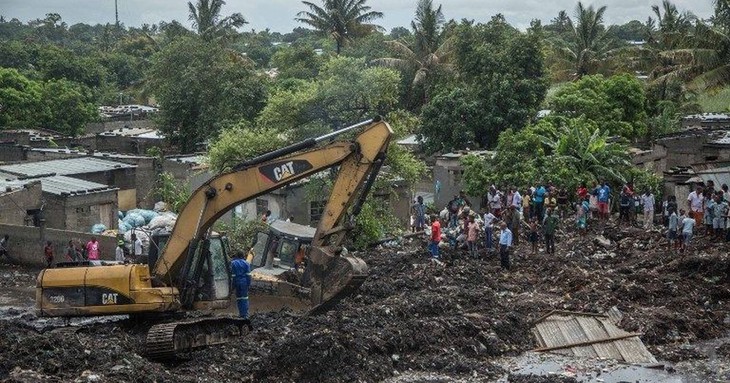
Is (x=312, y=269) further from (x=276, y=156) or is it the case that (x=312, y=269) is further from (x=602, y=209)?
(x=602, y=209)

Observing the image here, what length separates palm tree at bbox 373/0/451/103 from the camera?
164 ft

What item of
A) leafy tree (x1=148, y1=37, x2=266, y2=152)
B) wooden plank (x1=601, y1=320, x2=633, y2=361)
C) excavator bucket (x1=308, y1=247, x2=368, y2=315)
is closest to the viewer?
excavator bucket (x1=308, y1=247, x2=368, y2=315)

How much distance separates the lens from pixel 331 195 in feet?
51.3

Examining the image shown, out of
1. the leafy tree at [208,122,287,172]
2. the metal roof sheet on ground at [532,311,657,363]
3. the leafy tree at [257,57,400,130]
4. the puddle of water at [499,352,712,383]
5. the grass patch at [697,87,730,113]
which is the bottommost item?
the puddle of water at [499,352,712,383]

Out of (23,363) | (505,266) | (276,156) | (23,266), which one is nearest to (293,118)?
(23,266)

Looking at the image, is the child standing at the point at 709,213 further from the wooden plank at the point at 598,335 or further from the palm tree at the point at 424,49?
the palm tree at the point at 424,49

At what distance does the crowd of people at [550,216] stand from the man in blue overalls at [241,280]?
25.4 ft

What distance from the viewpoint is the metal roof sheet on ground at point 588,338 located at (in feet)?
55.2

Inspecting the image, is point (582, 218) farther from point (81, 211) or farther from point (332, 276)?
point (81, 211)

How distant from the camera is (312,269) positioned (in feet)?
50.1

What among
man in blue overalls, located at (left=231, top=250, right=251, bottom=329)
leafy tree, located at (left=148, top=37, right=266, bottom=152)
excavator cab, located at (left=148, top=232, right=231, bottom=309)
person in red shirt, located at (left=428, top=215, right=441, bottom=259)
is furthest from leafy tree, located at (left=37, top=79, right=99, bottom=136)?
man in blue overalls, located at (left=231, top=250, right=251, bottom=329)

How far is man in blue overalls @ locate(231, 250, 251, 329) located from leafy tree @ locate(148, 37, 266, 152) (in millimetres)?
26485

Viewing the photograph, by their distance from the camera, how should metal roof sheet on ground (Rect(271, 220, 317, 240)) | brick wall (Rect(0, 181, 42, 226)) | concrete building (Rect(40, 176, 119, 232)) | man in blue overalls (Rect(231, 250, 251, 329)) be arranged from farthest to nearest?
1. concrete building (Rect(40, 176, 119, 232))
2. brick wall (Rect(0, 181, 42, 226))
3. metal roof sheet on ground (Rect(271, 220, 317, 240))
4. man in blue overalls (Rect(231, 250, 251, 329))

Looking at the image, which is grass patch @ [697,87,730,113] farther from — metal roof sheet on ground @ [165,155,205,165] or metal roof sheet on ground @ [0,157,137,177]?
metal roof sheet on ground @ [0,157,137,177]
